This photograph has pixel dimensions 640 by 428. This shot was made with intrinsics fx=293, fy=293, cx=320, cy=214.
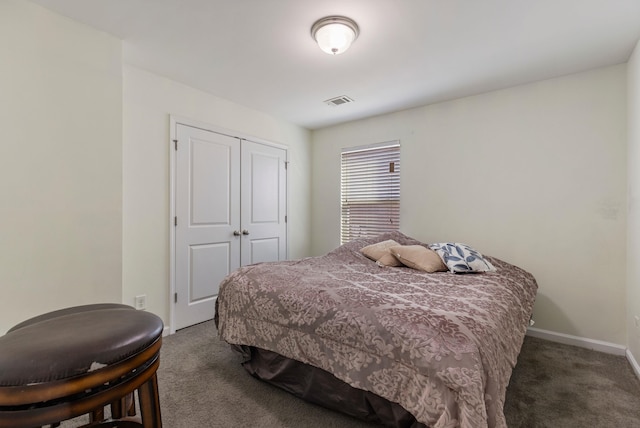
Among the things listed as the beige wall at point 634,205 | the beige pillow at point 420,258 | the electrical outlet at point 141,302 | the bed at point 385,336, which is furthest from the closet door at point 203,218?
the beige wall at point 634,205

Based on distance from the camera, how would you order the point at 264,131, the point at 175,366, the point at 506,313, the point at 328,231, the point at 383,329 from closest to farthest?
1. the point at 383,329
2. the point at 506,313
3. the point at 175,366
4. the point at 264,131
5. the point at 328,231

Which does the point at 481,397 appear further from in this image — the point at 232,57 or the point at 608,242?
the point at 232,57

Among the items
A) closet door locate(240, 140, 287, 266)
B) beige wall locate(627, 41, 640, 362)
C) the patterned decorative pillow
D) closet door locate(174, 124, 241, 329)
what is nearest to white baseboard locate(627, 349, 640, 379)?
beige wall locate(627, 41, 640, 362)

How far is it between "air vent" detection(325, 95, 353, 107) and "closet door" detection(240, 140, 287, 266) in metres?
0.99

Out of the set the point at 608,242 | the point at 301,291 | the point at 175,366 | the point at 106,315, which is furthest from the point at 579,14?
the point at 175,366

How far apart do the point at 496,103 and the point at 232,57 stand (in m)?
2.63

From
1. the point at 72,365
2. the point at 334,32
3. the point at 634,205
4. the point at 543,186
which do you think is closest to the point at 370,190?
the point at 543,186

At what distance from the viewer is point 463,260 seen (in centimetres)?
245

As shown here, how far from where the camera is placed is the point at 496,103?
3025 millimetres

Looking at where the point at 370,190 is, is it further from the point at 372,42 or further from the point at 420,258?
the point at 372,42

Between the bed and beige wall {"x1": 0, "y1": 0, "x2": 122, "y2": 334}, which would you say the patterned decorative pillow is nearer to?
the bed

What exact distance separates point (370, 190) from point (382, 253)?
1298mm

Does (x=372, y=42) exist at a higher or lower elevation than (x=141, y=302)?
higher

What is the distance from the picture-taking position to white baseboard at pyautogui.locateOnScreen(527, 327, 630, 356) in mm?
2455
